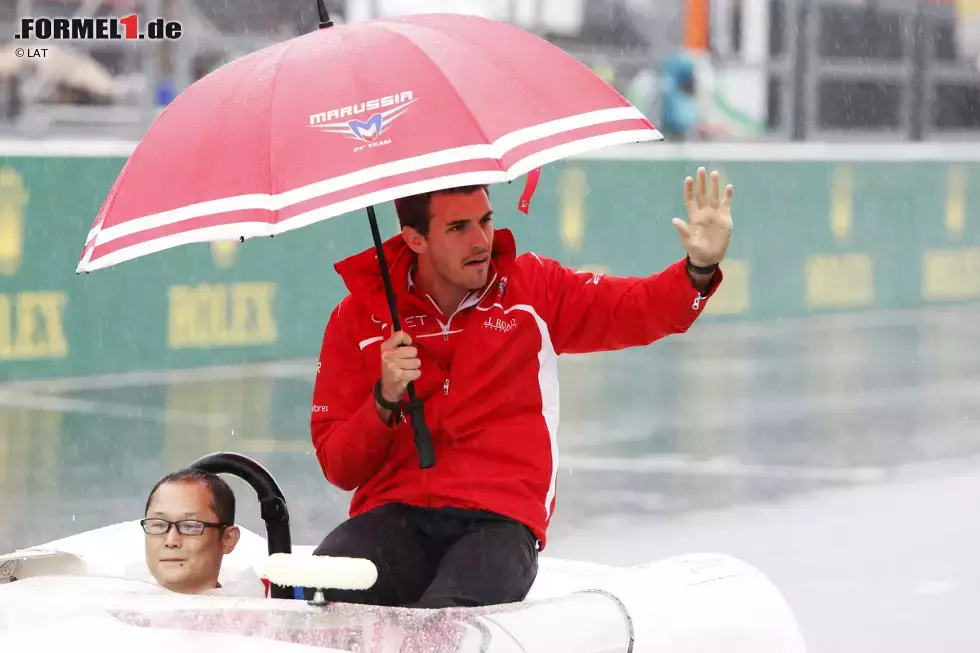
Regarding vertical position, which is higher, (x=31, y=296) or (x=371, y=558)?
(x=31, y=296)

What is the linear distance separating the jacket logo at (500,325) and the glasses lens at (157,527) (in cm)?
76

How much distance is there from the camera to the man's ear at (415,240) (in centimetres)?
367

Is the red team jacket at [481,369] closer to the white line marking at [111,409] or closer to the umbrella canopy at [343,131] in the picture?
the umbrella canopy at [343,131]

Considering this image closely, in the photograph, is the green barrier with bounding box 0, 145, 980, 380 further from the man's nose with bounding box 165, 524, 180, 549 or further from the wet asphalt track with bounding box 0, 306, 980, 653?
the man's nose with bounding box 165, 524, 180, 549

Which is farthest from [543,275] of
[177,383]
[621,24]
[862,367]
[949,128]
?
[949,128]

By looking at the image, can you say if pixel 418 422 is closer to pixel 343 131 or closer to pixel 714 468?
pixel 343 131

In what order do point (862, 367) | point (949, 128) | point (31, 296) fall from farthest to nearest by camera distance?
1. point (949, 128)
2. point (862, 367)
3. point (31, 296)

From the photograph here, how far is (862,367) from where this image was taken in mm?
11125

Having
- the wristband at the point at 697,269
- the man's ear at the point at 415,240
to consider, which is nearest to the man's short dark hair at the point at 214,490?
the man's ear at the point at 415,240

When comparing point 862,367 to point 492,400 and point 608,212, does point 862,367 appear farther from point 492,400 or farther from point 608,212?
point 492,400

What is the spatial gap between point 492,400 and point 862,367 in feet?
25.7

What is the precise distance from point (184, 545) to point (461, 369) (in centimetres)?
66

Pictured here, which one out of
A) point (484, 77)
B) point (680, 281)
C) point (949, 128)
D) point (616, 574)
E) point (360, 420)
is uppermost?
point (949, 128)

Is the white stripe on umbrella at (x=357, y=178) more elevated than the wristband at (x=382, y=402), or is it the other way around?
the white stripe on umbrella at (x=357, y=178)
